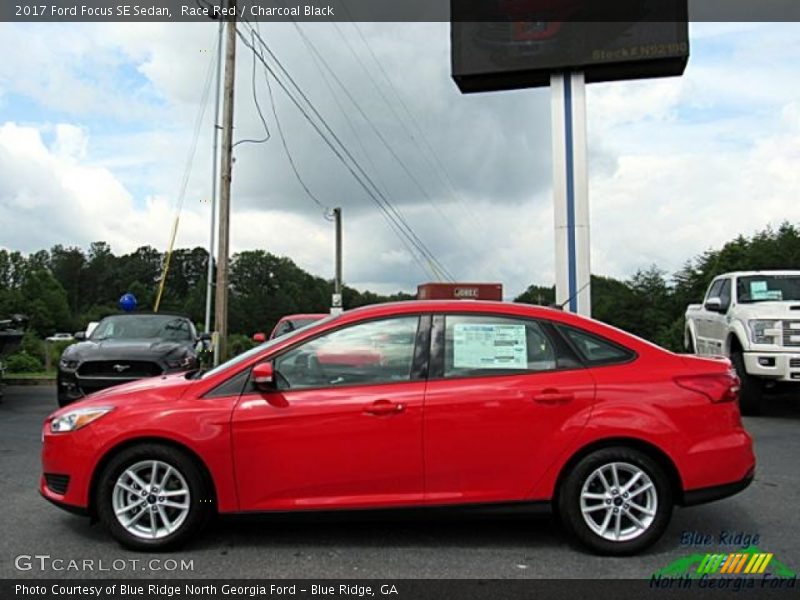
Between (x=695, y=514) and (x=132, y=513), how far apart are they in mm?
3916

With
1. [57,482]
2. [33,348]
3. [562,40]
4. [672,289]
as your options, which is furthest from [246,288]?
[57,482]

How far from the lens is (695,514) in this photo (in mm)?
5121

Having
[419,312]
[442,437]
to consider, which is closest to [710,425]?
[442,437]

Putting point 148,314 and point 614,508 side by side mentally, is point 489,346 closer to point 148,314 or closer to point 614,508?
point 614,508

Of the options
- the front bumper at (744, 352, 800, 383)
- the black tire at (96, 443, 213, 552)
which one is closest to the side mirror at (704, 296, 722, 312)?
the front bumper at (744, 352, 800, 383)

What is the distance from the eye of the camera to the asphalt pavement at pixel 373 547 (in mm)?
3980

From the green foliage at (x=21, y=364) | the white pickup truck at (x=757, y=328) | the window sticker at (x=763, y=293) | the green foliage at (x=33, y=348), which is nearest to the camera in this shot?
the white pickup truck at (x=757, y=328)

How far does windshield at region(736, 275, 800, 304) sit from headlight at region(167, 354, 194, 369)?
8261mm

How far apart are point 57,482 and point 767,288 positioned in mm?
10023

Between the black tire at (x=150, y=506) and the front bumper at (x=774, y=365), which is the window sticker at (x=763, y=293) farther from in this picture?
the black tire at (x=150, y=506)

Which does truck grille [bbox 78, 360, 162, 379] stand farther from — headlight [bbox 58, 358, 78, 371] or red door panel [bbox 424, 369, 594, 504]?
red door panel [bbox 424, 369, 594, 504]

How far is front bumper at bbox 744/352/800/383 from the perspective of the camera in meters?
9.46

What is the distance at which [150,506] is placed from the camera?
13.9 ft

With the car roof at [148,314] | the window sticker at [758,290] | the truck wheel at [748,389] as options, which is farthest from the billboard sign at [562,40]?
the car roof at [148,314]
